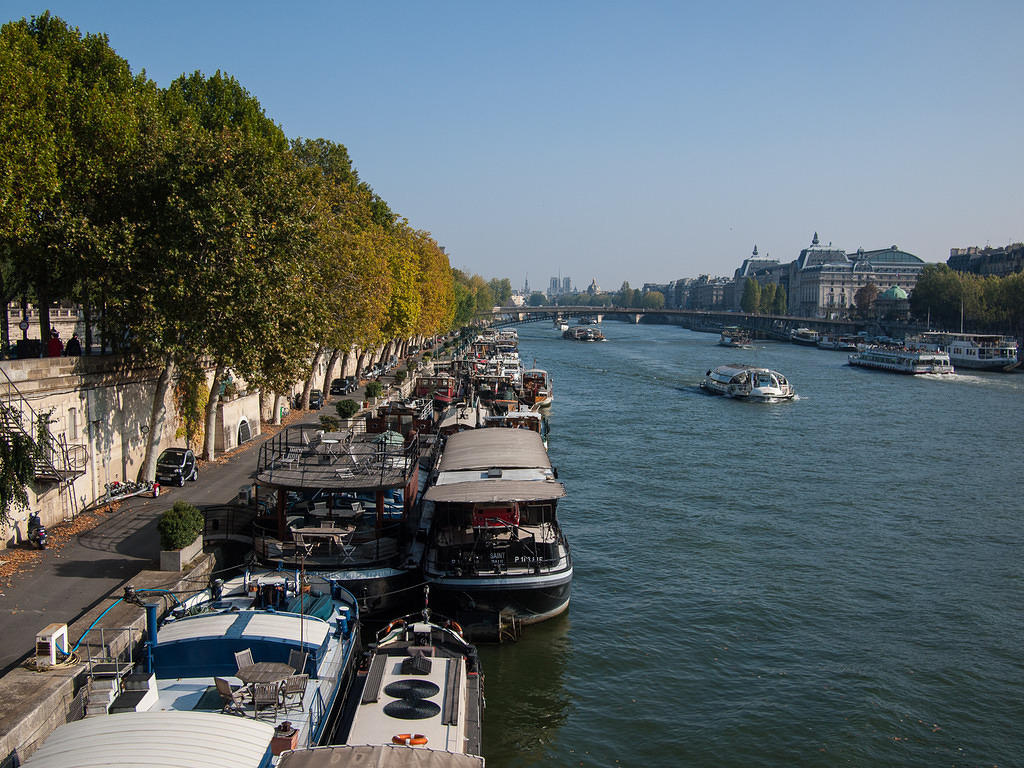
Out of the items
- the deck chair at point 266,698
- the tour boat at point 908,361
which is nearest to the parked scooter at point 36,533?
the deck chair at point 266,698

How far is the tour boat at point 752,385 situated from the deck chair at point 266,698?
Answer: 57793 mm

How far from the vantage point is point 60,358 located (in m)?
22.6

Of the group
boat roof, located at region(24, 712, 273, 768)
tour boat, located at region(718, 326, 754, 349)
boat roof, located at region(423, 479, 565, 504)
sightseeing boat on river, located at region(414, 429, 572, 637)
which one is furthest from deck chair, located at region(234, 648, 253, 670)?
tour boat, located at region(718, 326, 754, 349)

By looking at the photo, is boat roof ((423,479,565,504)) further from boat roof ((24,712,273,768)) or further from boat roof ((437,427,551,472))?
boat roof ((24,712,273,768))

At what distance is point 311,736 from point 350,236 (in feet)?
105

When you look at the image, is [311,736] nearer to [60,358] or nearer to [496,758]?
[496,758]

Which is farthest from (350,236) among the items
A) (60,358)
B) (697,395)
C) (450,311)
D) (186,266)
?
(450,311)

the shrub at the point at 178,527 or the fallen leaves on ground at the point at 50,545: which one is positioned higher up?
the shrub at the point at 178,527

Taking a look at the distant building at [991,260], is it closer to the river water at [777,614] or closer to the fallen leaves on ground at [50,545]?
the river water at [777,614]

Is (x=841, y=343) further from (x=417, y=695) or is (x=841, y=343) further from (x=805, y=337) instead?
(x=417, y=695)

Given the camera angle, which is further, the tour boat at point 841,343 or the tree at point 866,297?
the tree at point 866,297

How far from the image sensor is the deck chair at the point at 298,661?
13602 millimetres

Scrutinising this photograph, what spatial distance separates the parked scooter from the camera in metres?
19.8

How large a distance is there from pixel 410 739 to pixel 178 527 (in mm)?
8552
